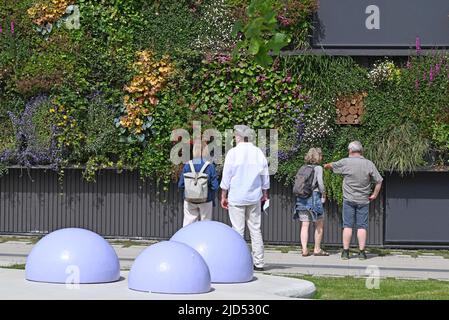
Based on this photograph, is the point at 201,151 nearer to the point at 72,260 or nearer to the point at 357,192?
the point at 357,192

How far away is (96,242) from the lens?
37.5ft

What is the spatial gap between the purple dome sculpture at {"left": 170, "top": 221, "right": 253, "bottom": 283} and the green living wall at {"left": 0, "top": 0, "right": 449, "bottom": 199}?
6003mm

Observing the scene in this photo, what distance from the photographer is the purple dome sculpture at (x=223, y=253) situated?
1155cm

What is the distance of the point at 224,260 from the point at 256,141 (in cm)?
656

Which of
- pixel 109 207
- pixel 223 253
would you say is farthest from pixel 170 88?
pixel 223 253

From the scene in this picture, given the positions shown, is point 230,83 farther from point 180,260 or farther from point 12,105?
point 180,260

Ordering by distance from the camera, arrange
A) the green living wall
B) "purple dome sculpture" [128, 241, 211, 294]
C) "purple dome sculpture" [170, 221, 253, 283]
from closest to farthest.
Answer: "purple dome sculpture" [128, 241, 211, 294] < "purple dome sculpture" [170, 221, 253, 283] < the green living wall

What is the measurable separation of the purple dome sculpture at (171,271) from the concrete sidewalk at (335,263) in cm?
326

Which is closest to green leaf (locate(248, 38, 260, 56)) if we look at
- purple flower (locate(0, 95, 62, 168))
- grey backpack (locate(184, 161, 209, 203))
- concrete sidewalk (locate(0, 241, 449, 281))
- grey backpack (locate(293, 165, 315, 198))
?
concrete sidewalk (locate(0, 241, 449, 281))

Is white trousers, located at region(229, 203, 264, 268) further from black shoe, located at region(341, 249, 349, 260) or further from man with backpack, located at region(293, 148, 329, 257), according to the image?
black shoe, located at region(341, 249, 349, 260)

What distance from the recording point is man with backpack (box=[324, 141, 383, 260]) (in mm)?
15789

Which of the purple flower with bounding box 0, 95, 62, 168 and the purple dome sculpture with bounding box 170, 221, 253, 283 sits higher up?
the purple flower with bounding box 0, 95, 62, 168

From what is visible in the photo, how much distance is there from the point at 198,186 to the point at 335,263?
2.32 meters
